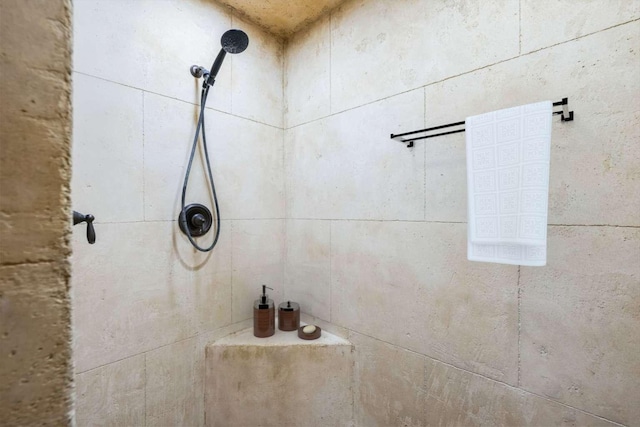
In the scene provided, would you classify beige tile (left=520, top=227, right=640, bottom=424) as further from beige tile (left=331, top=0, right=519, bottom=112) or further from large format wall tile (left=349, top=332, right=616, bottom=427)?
beige tile (left=331, top=0, right=519, bottom=112)

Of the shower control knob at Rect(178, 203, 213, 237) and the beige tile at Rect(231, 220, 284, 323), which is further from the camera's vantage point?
the beige tile at Rect(231, 220, 284, 323)

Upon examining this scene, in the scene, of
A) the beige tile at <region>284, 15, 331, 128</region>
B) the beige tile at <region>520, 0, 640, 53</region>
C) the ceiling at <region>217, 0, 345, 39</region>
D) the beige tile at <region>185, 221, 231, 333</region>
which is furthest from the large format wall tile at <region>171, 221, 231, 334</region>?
the beige tile at <region>520, 0, 640, 53</region>

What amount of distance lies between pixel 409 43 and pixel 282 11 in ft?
2.62

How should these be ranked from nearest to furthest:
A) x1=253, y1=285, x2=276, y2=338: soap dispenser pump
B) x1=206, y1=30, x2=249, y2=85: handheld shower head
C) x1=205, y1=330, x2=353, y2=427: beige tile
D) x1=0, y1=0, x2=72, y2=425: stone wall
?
1. x1=0, y1=0, x2=72, y2=425: stone wall
2. x1=206, y1=30, x2=249, y2=85: handheld shower head
3. x1=205, y1=330, x2=353, y2=427: beige tile
4. x1=253, y1=285, x2=276, y2=338: soap dispenser pump

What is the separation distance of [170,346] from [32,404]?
3.80ft

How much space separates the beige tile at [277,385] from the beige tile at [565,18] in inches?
63.8

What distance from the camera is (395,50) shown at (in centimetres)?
143

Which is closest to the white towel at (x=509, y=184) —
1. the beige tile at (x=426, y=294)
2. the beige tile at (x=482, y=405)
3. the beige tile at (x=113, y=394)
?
the beige tile at (x=426, y=294)

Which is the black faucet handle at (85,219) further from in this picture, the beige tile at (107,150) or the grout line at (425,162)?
the grout line at (425,162)

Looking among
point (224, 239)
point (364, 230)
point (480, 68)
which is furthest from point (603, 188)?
point (224, 239)

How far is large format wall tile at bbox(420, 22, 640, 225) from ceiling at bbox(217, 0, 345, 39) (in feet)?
3.38

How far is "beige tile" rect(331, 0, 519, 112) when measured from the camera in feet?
3.80

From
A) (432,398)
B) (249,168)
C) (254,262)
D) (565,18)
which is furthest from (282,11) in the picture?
(432,398)

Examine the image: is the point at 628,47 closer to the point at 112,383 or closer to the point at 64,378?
the point at 64,378
